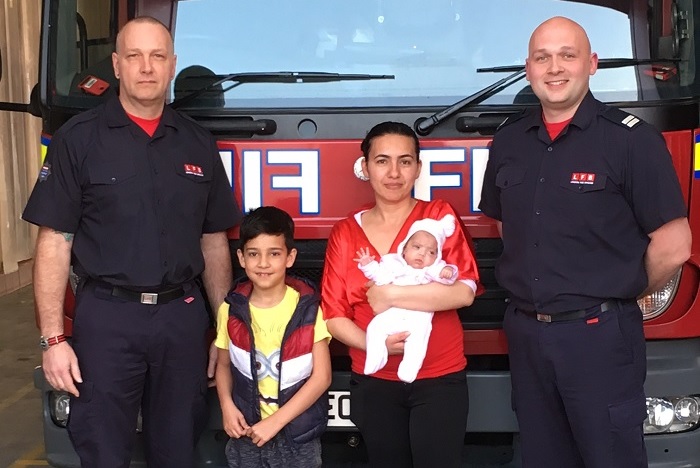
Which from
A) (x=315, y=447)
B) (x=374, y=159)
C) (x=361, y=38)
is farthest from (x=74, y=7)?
(x=315, y=447)

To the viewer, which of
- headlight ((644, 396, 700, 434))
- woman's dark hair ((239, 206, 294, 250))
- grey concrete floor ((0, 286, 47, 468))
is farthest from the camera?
grey concrete floor ((0, 286, 47, 468))

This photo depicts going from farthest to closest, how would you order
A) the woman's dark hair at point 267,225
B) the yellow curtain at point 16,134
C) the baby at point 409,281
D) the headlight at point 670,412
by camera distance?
the yellow curtain at point 16,134
the headlight at point 670,412
the woman's dark hair at point 267,225
the baby at point 409,281

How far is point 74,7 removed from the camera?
122 inches

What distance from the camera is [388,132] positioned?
262 centimetres

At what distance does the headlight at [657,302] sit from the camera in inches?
112

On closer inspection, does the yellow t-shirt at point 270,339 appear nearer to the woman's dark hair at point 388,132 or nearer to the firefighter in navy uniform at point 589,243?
the woman's dark hair at point 388,132

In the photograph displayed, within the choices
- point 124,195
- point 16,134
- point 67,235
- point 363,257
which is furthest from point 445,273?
point 16,134

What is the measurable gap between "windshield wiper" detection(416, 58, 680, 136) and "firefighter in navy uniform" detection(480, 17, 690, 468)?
293mm

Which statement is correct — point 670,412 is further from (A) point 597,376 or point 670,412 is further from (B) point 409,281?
(B) point 409,281

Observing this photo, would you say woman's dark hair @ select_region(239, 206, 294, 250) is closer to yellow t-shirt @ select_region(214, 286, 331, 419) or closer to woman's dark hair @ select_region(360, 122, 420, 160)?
yellow t-shirt @ select_region(214, 286, 331, 419)

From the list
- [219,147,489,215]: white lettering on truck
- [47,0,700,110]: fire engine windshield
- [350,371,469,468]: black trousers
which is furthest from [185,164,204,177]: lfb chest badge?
[350,371,469,468]: black trousers

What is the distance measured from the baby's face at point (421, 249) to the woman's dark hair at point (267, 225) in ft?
1.26

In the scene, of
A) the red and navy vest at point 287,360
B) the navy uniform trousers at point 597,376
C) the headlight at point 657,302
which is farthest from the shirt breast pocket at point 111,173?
the headlight at point 657,302

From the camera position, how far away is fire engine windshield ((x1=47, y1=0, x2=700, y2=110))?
2873 millimetres
